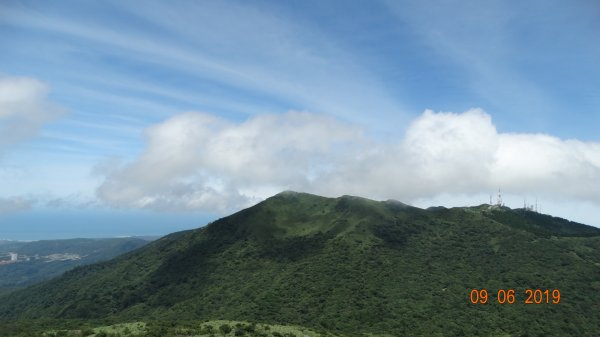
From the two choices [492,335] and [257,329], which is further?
[492,335]

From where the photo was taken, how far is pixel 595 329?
14638 centimetres

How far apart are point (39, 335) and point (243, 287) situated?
115m

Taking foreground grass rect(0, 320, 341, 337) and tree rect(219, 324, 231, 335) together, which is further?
tree rect(219, 324, 231, 335)

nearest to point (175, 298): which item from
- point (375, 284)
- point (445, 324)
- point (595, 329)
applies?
point (375, 284)

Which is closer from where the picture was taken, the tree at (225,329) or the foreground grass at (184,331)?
the foreground grass at (184,331)

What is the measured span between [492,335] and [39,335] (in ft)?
433

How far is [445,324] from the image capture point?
145500 mm

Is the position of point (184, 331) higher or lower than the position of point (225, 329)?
higher

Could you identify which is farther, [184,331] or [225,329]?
[225,329]

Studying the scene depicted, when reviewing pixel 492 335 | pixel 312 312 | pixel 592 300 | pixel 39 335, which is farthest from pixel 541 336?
pixel 39 335

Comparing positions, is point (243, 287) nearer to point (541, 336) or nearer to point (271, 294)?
point (271, 294)

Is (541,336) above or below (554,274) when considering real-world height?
below

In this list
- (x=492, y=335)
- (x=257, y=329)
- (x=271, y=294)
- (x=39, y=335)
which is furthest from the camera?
(x=271, y=294)

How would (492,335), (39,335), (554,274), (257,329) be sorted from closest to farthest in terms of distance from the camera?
(39,335) < (257,329) < (492,335) < (554,274)
